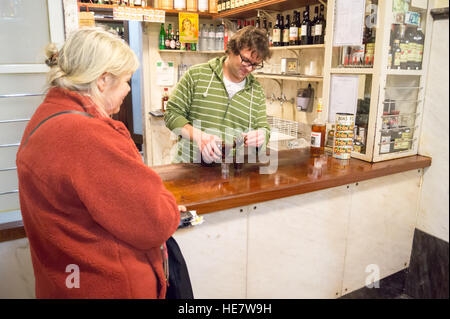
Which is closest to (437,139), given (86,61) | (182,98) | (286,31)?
(86,61)

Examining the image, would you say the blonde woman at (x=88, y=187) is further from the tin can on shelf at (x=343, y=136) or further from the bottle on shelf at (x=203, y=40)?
the bottle on shelf at (x=203, y=40)

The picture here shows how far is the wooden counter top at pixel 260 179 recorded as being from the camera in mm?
1488

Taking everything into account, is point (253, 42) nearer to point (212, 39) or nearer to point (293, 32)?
point (293, 32)

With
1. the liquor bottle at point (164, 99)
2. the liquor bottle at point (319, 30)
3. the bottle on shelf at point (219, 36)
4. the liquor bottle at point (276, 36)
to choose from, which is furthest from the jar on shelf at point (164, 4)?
the liquor bottle at point (319, 30)

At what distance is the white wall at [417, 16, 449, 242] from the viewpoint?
0.37m

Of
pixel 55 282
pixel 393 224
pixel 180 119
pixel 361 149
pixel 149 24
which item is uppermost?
pixel 149 24

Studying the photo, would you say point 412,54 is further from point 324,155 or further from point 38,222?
point 38,222

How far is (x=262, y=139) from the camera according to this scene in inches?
77.0

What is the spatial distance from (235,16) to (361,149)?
2892mm

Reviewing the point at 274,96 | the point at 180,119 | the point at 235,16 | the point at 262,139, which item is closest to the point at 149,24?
the point at 235,16

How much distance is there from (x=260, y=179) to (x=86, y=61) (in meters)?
1.02

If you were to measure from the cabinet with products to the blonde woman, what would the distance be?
1425mm

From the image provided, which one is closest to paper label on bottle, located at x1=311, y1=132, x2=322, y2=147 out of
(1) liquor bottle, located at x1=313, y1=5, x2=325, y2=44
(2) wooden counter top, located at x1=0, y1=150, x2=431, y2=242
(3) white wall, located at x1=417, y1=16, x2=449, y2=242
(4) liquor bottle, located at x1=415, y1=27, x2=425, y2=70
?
(2) wooden counter top, located at x1=0, y1=150, x2=431, y2=242

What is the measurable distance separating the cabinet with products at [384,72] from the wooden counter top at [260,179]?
0.35ft
